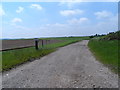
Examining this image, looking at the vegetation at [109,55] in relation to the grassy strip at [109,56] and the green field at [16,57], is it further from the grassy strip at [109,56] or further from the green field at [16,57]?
the green field at [16,57]

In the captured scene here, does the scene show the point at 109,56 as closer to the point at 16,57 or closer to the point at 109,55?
the point at 109,55

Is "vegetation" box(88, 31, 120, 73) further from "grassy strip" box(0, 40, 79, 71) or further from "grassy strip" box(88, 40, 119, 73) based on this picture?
"grassy strip" box(0, 40, 79, 71)

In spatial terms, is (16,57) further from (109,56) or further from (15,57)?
(109,56)

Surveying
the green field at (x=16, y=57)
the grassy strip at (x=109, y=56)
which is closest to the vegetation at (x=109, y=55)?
the grassy strip at (x=109, y=56)

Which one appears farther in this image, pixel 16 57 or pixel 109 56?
pixel 109 56

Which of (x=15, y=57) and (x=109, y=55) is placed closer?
(x=15, y=57)

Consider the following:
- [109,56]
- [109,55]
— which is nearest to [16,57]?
[109,56]

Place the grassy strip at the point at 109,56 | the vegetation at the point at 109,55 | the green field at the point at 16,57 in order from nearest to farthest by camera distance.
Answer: the grassy strip at the point at 109,56, the vegetation at the point at 109,55, the green field at the point at 16,57

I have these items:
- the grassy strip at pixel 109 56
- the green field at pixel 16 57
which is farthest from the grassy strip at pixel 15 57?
the grassy strip at pixel 109 56

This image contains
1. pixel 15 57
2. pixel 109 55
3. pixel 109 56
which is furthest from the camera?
pixel 109 55

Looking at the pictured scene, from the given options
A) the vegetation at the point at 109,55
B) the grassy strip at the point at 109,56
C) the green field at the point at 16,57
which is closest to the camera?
the grassy strip at the point at 109,56

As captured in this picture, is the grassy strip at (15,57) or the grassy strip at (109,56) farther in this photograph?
the grassy strip at (15,57)

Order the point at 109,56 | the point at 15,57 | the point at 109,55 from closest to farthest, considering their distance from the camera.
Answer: the point at 15,57
the point at 109,56
the point at 109,55

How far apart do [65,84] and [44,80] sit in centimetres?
99
